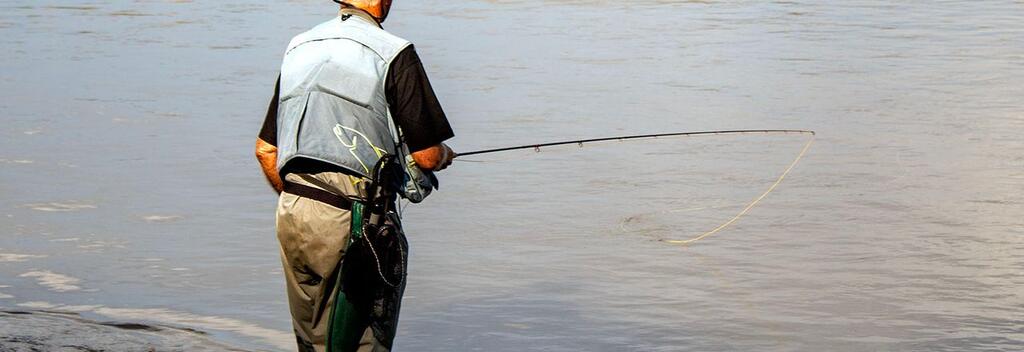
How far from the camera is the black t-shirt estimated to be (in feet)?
14.1

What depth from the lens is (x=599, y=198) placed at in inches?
380

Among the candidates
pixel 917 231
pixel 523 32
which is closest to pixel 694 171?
pixel 917 231

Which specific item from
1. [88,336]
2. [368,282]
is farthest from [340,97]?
[88,336]

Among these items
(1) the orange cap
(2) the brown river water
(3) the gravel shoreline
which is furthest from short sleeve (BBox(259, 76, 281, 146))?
(2) the brown river water

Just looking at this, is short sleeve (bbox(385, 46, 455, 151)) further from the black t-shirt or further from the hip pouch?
the hip pouch

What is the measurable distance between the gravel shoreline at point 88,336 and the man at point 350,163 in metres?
1.91

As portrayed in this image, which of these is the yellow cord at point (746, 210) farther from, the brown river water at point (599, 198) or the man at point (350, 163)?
the man at point (350, 163)

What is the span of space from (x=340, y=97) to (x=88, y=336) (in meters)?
Result: 2.49

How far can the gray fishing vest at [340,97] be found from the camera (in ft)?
14.1

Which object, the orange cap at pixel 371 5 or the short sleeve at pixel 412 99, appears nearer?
the short sleeve at pixel 412 99

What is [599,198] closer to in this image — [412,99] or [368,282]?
[368,282]

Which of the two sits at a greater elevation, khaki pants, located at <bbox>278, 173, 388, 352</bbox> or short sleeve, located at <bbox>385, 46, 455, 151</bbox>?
short sleeve, located at <bbox>385, 46, 455, 151</bbox>

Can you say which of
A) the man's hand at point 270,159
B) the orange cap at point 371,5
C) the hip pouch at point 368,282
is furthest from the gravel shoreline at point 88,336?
the orange cap at point 371,5

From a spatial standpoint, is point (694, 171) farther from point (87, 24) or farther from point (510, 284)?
point (87, 24)
